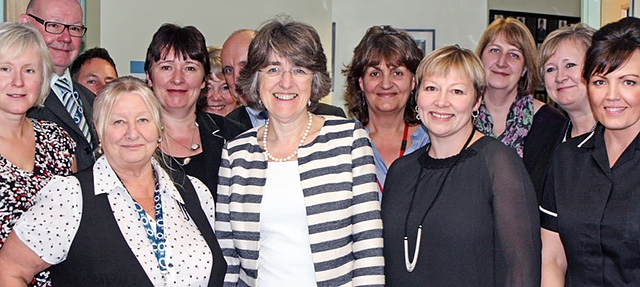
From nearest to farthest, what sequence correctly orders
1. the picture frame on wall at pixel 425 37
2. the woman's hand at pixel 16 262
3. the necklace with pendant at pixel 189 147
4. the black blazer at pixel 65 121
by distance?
the woman's hand at pixel 16 262 < the black blazer at pixel 65 121 < the necklace with pendant at pixel 189 147 < the picture frame on wall at pixel 425 37

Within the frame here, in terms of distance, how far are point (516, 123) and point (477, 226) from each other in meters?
1.04

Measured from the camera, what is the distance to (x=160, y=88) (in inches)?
125

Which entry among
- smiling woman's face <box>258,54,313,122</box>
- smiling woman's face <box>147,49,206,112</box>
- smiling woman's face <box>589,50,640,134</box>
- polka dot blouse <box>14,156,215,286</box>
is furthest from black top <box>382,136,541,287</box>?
smiling woman's face <box>147,49,206,112</box>

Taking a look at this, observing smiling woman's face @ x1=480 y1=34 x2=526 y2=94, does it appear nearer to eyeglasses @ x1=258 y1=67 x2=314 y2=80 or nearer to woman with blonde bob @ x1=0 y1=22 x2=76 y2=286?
eyeglasses @ x1=258 y1=67 x2=314 y2=80

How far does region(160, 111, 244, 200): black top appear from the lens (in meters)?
3.04

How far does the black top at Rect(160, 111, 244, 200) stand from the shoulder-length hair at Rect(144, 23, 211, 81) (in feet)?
1.02

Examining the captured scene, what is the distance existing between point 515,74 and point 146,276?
205 centimetres

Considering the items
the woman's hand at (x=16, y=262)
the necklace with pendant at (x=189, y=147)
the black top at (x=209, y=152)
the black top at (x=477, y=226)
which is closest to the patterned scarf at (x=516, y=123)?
the black top at (x=477, y=226)

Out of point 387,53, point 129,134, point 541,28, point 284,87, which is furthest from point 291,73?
point 541,28

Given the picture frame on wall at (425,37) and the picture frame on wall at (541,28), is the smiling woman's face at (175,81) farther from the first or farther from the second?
the picture frame on wall at (541,28)

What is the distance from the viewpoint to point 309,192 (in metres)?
2.54

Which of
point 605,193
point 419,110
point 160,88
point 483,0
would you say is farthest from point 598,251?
point 483,0

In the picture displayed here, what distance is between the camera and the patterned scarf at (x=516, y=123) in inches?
128

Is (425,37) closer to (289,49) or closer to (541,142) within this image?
(541,142)
